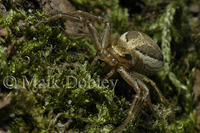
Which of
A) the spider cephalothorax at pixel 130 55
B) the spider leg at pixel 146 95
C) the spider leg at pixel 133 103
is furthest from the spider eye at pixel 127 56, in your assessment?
the spider leg at pixel 146 95

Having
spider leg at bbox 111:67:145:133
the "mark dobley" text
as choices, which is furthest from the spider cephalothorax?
the "mark dobley" text

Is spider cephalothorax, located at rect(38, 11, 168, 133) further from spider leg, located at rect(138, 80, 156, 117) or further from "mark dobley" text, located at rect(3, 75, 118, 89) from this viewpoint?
"mark dobley" text, located at rect(3, 75, 118, 89)

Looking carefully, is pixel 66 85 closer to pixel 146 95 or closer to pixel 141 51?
pixel 146 95

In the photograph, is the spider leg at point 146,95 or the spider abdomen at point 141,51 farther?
the spider abdomen at point 141,51

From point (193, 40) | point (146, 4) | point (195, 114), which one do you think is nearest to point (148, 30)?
point (146, 4)

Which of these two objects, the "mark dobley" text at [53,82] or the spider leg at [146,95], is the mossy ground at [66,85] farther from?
the spider leg at [146,95]

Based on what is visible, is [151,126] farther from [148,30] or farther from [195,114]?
[148,30]

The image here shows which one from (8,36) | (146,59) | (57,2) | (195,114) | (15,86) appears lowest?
(195,114)

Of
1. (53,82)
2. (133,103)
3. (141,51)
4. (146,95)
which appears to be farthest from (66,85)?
(141,51)
